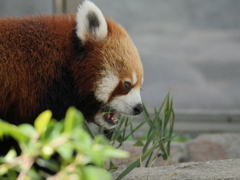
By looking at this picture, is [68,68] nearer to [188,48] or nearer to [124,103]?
[124,103]

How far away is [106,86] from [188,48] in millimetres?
2769

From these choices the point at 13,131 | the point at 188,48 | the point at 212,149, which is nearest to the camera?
the point at 13,131

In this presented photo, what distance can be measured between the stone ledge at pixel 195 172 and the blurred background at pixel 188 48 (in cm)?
230

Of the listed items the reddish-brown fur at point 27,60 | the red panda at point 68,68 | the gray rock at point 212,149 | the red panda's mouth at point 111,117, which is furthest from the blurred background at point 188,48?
Answer: the reddish-brown fur at point 27,60

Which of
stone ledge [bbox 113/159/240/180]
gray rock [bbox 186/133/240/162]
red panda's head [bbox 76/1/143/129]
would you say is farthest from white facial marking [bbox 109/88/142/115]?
gray rock [bbox 186/133/240/162]

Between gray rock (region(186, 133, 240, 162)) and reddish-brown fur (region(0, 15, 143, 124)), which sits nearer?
reddish-brown fur (region(0, 15, 143, 124))

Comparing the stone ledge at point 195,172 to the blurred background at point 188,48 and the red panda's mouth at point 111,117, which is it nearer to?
the red panda's mouth at point 111,117

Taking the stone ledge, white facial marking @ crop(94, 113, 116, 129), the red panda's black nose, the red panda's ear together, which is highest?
the red panda's ear

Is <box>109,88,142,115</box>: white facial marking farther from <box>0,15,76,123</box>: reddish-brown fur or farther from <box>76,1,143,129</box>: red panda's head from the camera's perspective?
<box>0,15,76,123</box>: reddish-brown fur

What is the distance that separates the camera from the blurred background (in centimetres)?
459

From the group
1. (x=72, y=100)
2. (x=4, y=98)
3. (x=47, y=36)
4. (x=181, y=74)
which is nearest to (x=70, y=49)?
(x=47, y=36)

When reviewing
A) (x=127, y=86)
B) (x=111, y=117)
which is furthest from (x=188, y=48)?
(x=127, y=86)

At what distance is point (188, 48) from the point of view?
463cm

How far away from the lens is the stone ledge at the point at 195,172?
6.44 feet
